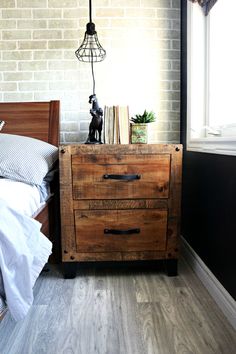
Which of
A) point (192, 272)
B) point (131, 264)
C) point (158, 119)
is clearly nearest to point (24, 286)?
point (131, 264)

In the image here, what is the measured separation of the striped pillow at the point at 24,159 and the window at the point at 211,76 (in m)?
0.86

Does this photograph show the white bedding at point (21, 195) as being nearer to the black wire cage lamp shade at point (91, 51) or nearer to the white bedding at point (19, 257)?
the white bedding at point (19, 257)

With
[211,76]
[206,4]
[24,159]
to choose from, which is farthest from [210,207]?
[206,4]

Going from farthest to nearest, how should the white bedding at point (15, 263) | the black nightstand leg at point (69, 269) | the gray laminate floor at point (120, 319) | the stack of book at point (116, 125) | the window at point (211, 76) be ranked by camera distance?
the stack of book at point (116, 125) < the black nightstand leg at point (69, 269) < the window at point (211, 76) < the gray laminate floor at point (120, 319) < the white bedding at point (15, 263)

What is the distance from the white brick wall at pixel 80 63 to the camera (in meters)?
1.99

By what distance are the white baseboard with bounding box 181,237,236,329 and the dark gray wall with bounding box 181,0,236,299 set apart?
0.09ft

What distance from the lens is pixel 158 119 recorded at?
2.08 meters

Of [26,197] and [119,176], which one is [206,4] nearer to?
[119,176]

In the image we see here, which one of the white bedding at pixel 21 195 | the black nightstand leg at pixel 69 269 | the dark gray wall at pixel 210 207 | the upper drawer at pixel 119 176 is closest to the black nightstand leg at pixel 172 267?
the dark gray wall at pixel 210 207

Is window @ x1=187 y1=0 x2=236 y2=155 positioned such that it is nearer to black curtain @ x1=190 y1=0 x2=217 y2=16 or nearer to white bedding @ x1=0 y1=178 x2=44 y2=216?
→ black curtain @ x1=190 y1=0 x2=217 y2=16

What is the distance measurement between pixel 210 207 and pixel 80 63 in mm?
1292

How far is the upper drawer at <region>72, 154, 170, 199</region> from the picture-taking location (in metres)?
1.54

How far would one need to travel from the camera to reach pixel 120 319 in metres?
1.25

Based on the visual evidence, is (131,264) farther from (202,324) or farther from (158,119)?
(158,119)
